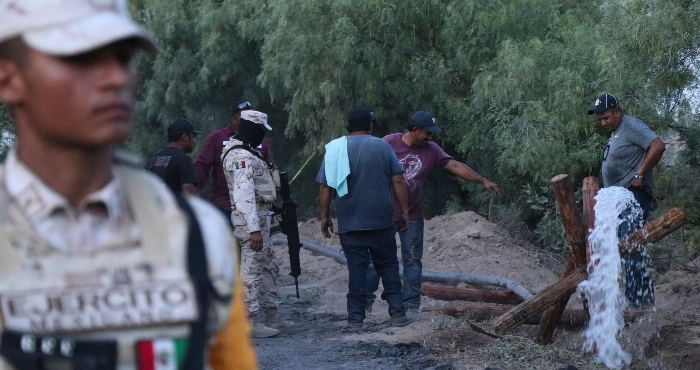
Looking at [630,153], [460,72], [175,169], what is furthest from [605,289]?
[460,72]

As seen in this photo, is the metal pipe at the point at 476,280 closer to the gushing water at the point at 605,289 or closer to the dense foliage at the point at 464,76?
the gushing water at the point at 605,289

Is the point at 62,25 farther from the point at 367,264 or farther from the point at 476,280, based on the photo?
the point at 476,280

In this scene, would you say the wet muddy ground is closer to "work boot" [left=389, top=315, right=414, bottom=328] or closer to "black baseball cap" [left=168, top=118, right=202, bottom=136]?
"work boot" [left=389, top=315, right=414, bottom=328]

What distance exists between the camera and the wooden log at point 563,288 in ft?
23.6

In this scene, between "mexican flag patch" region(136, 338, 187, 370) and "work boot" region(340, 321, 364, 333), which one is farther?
"work boot" region(340, 321, 364, 333)

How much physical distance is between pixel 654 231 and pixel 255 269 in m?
3.14

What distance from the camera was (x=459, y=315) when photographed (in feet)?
29.6

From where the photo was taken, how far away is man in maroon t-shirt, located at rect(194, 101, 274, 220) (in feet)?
28.8

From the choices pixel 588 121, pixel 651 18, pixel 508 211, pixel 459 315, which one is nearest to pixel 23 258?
pixel 459 315

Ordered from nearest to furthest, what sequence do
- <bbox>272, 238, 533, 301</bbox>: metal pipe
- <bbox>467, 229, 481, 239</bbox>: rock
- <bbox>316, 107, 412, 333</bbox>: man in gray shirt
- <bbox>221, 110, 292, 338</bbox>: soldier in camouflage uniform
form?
<bbox>221, 110, 292, 338</bbox>: soldier in camouflage uniform
<bbox>316, 107, 412, 333</bbox>: man in gray shirt
<bbox>272, 238, 533, 301</bbox>: metal pipe
<bbox>467, 229, 481, 239</bbox>: rock

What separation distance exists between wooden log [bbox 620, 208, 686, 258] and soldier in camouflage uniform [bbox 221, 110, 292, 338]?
282 cm

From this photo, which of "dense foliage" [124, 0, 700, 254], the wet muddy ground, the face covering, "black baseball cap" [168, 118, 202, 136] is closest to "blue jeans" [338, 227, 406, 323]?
the wet muddy ground

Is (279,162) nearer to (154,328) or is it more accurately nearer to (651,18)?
(651,18)

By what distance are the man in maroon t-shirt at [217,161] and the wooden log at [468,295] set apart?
2.44 meters
